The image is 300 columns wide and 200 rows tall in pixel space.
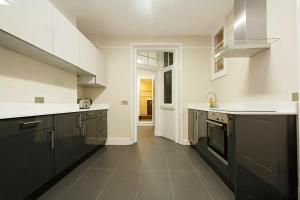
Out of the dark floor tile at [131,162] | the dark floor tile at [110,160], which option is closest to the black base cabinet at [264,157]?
the dark floor tile at [131,162]

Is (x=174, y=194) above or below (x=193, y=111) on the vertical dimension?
below

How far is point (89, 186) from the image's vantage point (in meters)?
2.00

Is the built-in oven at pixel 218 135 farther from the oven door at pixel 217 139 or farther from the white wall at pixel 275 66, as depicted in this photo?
the white wall at pixel 275 66

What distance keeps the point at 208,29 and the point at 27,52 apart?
11.3 feet

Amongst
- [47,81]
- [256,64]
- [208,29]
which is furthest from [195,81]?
[47,81]

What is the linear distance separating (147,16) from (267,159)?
2.95 meters

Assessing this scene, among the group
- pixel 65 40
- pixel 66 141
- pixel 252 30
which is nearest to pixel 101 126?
pixel 66 141

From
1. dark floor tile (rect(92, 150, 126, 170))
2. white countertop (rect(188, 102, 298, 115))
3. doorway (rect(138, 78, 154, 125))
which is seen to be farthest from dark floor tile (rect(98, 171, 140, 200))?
doorway (rect(138, 78, 154, 125))

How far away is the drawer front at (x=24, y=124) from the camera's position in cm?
129

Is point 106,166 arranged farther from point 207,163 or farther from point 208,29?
point 208,29

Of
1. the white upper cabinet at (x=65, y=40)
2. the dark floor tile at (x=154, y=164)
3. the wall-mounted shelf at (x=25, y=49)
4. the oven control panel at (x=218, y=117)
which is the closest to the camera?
the wall-mounted shelf at (x=25, y=49)

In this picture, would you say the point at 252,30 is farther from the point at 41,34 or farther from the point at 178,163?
the point at 41,34

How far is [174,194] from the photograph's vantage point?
Result: 1.83 meters

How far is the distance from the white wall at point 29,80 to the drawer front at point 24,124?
441 millimetres
